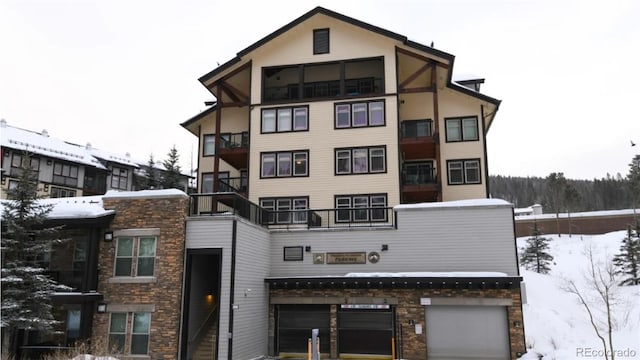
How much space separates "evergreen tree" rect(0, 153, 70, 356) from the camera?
1477cm

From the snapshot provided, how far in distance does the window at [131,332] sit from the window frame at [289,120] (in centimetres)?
1257

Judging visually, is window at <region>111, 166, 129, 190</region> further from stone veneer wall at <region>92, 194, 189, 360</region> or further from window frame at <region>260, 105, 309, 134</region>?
stone veneer wall at <region>92, 194, 189, 360</region>

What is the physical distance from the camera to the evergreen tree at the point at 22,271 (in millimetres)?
14773

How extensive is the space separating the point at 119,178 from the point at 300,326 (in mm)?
41956

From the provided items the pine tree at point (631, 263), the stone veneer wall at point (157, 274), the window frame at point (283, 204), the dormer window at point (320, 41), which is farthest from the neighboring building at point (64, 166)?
the pine tree at point (631, 263)

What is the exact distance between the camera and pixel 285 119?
1046 inches

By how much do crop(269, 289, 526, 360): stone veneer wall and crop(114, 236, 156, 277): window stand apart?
18.6 feet

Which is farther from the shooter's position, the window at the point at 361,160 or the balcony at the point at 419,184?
the balcony at the point at 419,184

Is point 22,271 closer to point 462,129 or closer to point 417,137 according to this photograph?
point 417,137

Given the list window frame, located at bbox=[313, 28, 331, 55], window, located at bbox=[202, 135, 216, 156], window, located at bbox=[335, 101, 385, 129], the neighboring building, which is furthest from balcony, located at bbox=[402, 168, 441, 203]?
the neighboring building

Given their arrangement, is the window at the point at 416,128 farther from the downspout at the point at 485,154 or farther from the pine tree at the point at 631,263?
the pine tree at the point at 631,263

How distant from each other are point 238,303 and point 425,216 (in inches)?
335

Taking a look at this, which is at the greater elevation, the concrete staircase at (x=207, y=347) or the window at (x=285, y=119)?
the window at (x=285, y=119)

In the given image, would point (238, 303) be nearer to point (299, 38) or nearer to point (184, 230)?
point (184, 230)
